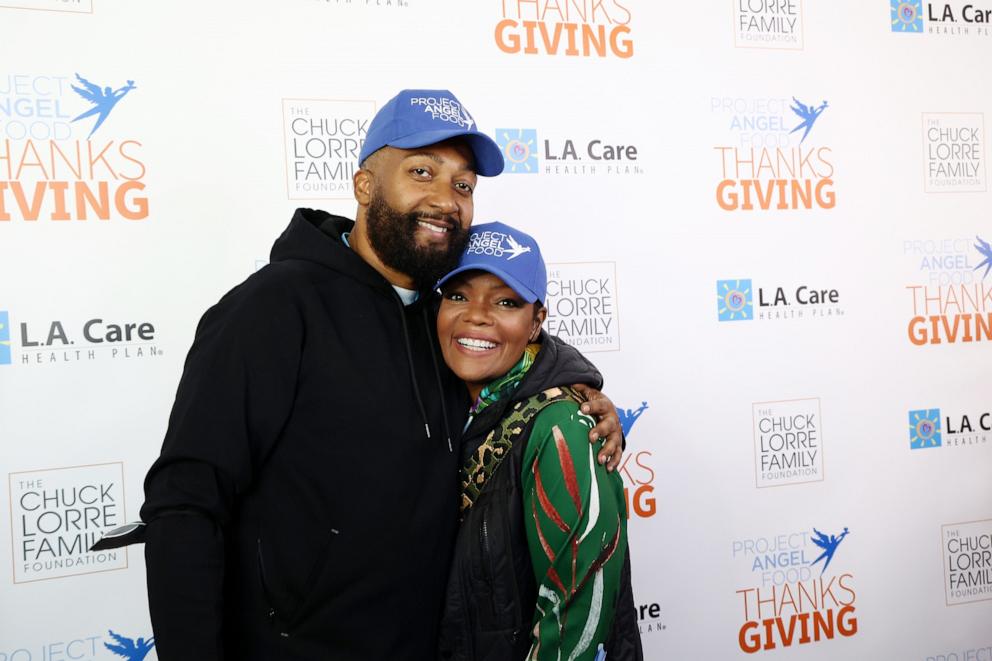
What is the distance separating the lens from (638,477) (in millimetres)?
2387

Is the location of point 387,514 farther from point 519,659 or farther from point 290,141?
point 290,141

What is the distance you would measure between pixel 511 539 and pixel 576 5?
5.58 ft

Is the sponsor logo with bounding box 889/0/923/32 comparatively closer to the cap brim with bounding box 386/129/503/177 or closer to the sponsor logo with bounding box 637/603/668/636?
the cap brim with bounding box 386/129/503/177

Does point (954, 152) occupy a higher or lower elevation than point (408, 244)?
higher

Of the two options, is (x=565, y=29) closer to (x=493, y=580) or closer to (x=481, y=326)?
(x=481, y=326)

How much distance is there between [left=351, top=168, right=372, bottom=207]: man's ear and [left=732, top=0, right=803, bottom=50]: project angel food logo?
5.26 ft

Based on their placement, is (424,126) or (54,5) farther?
(54,5)

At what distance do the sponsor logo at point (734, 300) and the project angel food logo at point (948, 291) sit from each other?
2.06 feet

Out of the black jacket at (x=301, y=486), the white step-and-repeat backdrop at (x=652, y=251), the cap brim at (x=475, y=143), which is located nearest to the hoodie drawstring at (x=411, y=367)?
the black jacket at (x=301, y=486)

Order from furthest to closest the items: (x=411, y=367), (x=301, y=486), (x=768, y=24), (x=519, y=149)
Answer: (x=768, y=24), (x=519, y=149), (x=411, y=367), (x=301, y=486)

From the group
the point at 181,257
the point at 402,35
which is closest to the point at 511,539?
the point at 181,257

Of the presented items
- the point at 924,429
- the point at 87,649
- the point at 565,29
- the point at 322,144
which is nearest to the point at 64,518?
the point at 87,649

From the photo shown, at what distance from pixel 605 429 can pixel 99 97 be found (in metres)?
1.55

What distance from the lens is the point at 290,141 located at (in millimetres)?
2088
